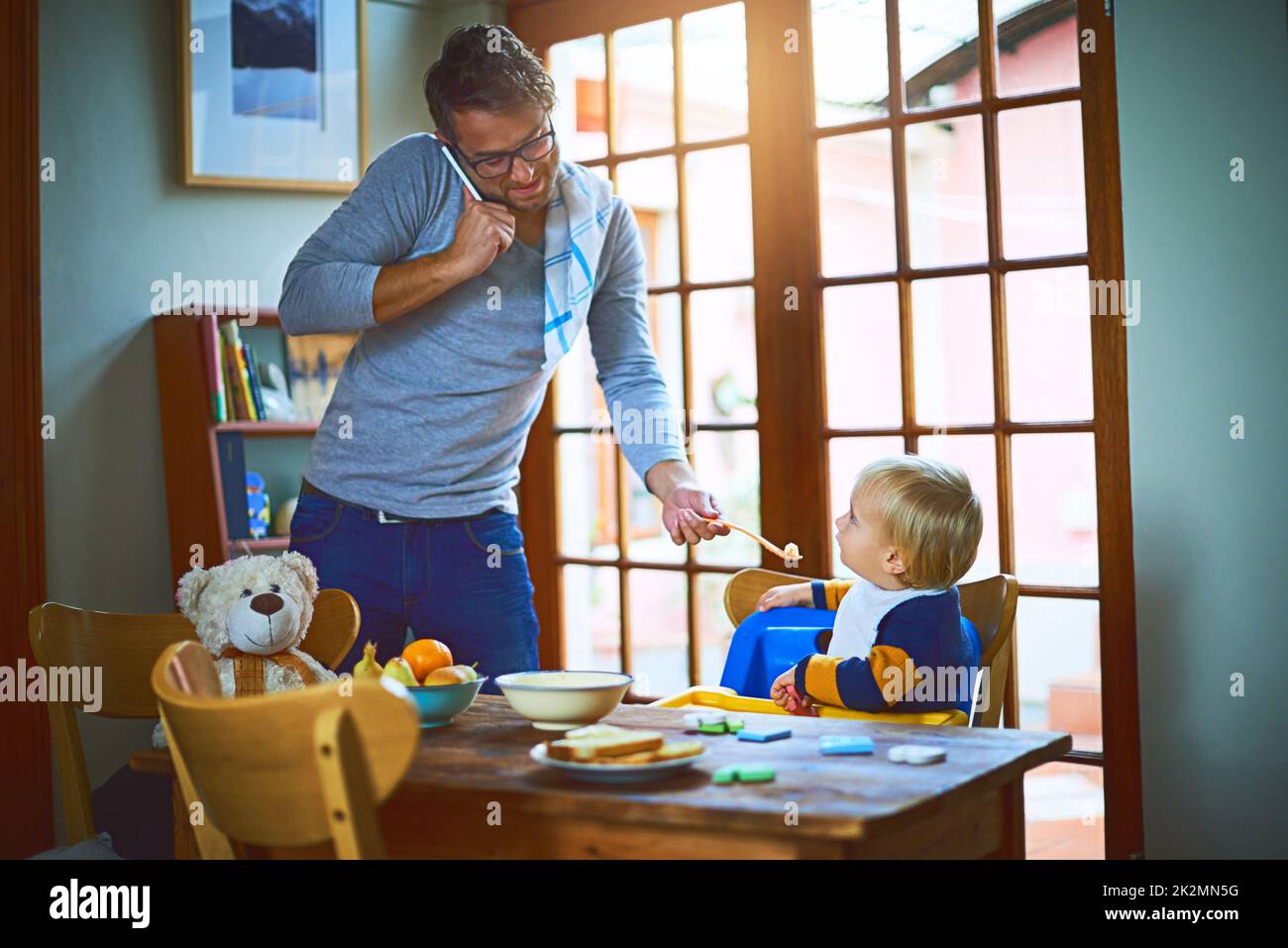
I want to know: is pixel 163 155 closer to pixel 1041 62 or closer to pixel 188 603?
pixel 188 603

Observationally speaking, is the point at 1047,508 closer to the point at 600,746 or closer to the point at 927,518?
the point at 927,518

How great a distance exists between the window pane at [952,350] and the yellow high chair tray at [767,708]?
113 centimetres

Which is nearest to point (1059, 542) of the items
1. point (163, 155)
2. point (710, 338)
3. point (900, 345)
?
point (900, 345)

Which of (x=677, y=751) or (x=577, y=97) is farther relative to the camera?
(x=577, y=97)

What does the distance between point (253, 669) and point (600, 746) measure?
788mm

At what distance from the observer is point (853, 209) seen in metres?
3.30

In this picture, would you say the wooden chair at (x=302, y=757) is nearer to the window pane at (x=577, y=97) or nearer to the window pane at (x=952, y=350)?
the window pane at (x=952, y=350)

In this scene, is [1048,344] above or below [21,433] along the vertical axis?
above

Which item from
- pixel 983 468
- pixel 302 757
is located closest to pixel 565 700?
pixel 302 757

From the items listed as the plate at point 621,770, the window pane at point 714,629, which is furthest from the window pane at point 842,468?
the window pane at point 714,629

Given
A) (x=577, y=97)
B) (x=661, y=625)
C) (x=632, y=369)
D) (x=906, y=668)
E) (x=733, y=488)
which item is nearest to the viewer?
(x=906, y=668)

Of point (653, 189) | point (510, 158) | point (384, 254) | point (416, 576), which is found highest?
point (653, 189)

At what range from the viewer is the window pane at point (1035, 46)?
2.86 meters

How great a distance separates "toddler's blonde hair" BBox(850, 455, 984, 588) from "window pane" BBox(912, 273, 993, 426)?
0.94 meters
